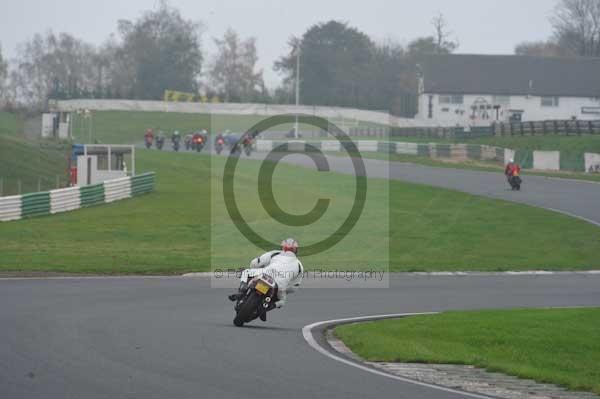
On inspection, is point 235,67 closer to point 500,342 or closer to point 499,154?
point 499,154

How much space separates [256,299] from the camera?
13.0 metres

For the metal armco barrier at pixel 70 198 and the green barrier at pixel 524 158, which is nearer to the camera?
the metal armco barrier at pixel 70 198

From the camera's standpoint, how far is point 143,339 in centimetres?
1134

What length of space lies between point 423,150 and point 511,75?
37.5 meters

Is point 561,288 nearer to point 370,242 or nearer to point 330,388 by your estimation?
point 370,242

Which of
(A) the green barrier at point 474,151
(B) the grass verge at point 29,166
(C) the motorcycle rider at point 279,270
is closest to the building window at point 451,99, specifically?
(A) the green barrier at point 474,151

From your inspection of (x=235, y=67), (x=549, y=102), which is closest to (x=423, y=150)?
(x=549, y=102)

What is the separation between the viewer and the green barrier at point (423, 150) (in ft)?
206

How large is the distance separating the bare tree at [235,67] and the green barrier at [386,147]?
67.8 metres

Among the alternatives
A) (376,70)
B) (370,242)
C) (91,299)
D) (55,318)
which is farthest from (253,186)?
(376,70)

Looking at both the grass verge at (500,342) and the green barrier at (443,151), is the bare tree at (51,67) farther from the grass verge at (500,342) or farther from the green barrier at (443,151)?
the grass verge at (500,342)

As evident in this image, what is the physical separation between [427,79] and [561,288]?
7760cm

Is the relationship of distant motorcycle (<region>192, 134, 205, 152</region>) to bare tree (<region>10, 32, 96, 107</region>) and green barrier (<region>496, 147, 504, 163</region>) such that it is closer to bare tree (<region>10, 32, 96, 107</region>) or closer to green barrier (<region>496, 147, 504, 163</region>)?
green barrier (<region>496, 147, 504, 163</region>)

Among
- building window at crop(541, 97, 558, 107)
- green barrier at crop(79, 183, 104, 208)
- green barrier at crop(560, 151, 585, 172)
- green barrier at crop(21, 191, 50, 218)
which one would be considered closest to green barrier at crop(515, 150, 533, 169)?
green barrier at crop(560, 151, 585, 172)
